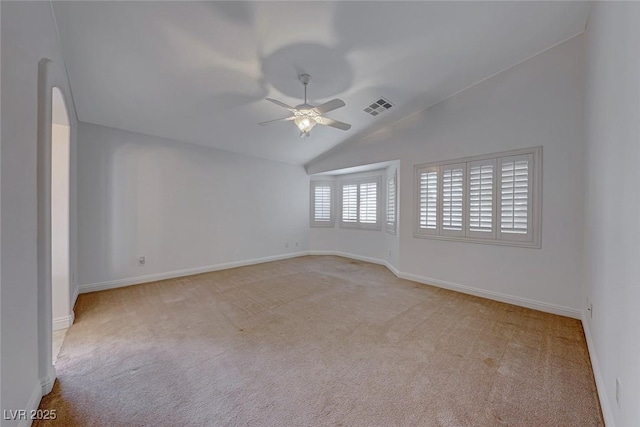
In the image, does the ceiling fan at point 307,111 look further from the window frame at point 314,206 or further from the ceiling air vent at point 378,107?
the window frame at point 314,206

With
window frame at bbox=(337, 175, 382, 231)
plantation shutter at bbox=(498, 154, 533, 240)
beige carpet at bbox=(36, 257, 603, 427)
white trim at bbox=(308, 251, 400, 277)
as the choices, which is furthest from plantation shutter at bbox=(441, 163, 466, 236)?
window frame at bbox=(337, 175, 382, 231)

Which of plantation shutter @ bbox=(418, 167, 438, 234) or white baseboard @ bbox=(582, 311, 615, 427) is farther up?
plantation shutter @ bbox=(418, 167, 438, 234)

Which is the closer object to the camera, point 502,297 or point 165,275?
point 502,297

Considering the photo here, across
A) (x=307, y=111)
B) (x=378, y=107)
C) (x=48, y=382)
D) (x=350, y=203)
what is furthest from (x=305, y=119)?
(x=350, y=203)

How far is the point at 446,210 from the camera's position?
13.4ft

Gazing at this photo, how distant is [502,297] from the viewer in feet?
11.5

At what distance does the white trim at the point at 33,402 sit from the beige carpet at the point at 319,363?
0.23ft

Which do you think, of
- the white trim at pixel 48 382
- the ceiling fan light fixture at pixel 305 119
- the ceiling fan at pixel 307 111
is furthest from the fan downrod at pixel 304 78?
the white trim at pixel 48 382

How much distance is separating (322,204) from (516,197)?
446 cm

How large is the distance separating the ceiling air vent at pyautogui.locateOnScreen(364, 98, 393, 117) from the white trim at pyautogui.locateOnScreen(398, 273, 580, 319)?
288 centimetres

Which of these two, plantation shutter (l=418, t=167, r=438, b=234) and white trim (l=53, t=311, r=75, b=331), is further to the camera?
plantation shutter (l=418, t=167, r=438, b=234)

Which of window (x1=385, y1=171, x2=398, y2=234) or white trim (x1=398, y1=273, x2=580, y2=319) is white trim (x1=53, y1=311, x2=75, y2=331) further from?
window (x1=385, y1=171, x2=398, y2=234)

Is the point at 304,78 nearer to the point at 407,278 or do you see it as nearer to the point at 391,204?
the point at 391,204

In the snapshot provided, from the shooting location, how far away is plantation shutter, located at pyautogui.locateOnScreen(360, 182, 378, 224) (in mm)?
6121
